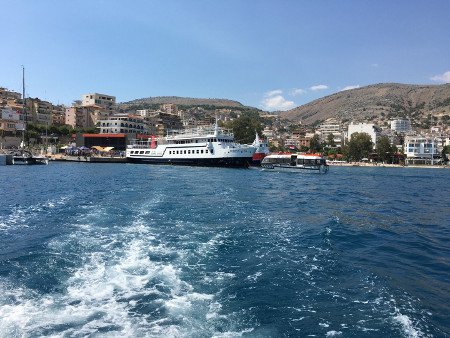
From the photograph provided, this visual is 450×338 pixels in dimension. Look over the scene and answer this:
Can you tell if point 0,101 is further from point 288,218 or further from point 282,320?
point 282,320

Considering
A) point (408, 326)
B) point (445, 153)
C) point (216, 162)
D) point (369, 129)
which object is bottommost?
point (408, 326)

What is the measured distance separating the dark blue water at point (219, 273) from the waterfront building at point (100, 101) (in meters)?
113

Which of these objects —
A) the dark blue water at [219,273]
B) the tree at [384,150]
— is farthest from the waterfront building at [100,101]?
the dark blue water at [219,273]

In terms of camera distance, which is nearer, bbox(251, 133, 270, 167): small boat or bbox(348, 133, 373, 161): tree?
bbox(251, 133, 270, 167): small boat

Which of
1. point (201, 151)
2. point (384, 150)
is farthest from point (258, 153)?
→ point (384, 150)

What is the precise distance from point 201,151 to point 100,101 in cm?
7454

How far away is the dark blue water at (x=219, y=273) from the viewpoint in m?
6.96

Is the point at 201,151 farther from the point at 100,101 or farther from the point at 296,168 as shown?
the point at 100,101

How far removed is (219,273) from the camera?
9.81m

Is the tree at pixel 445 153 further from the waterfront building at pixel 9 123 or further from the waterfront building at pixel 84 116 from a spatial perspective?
the waterfront building at pixel 9 123

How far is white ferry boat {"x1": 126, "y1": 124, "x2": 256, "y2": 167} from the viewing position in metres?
63.0

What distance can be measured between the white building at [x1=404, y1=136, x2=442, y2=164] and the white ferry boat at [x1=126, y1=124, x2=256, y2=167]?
261 ft

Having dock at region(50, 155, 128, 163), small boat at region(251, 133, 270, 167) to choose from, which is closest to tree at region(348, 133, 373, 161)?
small boat at region(251, 133, 270, 167)

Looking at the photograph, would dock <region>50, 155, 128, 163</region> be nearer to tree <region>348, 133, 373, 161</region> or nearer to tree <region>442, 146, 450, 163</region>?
tree <region>348, 133, 373, 161</region>
